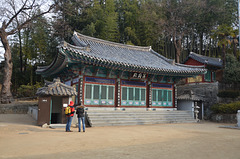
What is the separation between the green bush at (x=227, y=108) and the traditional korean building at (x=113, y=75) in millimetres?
3672

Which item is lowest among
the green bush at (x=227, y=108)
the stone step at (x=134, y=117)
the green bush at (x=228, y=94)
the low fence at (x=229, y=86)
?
the stone step at (x=134, y=117)

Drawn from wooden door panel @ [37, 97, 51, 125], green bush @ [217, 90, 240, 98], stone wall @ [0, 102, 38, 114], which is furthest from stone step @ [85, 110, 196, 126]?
stone wall @ [0, 102, 38, 114]

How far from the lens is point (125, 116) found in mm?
14555

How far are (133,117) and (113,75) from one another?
3.53 m

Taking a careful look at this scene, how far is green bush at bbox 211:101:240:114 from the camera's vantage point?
1766 centimetres

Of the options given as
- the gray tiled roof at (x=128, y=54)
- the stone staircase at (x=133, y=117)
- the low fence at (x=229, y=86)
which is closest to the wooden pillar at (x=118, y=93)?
the stone staircase at (x=133, y=117)

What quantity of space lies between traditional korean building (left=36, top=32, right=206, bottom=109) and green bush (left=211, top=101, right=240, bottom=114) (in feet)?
12.0

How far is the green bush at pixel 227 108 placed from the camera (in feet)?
57.9

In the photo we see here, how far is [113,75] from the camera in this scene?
631 inches

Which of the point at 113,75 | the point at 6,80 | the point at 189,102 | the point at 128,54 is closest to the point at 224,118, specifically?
the point at 189,102

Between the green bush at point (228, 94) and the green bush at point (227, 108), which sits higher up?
the green bush at point (228, 94)

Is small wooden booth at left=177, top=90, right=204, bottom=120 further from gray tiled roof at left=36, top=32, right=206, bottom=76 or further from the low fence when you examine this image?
the low fence

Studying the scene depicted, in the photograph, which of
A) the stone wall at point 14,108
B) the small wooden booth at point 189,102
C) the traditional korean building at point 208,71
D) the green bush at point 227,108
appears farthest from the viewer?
the traditional korean building at point 208,71

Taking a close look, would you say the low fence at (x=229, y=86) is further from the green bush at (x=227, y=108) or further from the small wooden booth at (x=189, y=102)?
the small wooden booth at (x=189, y=102)
